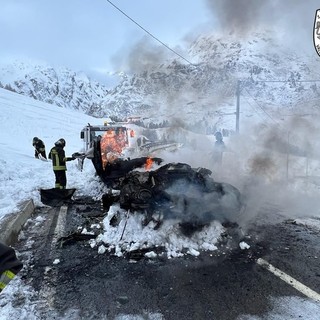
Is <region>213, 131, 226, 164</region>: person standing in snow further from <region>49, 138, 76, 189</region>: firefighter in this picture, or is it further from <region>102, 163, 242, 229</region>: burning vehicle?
<region>102, 163, 242, 229</region>: burning vehicle

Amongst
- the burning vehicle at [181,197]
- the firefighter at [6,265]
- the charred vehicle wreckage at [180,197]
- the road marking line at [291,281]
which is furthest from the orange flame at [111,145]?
the firefighter at [6,265]

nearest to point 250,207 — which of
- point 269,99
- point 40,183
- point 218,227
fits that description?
point 218,227

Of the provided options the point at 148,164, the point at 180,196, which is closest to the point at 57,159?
the point at 148,164

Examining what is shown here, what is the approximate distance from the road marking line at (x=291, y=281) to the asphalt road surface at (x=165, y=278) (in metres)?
0.08

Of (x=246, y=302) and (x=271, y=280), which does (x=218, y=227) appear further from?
(x=246, y=302)

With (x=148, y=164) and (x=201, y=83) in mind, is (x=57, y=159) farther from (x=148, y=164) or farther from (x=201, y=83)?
(x=201, y=83)

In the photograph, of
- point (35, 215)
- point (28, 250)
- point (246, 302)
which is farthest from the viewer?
point (35, 215)

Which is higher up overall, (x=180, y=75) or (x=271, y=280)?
(x=180, y=75)

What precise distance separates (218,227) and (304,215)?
9.94 feet

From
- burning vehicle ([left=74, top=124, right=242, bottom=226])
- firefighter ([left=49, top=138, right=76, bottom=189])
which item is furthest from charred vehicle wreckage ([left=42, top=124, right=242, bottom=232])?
firefighter ([left=49, top=138, right=76, bottom=189])

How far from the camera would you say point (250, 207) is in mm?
7910

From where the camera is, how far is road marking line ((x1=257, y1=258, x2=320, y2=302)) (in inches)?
151

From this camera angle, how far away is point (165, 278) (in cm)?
437

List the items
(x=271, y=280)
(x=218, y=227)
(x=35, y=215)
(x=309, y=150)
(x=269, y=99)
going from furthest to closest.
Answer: (x=269, y=99) → (x=309, y=150) → (x=35, y=215) → (x=218, y=227) → (x=271, y=280)
